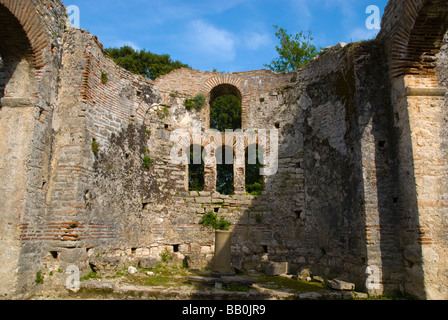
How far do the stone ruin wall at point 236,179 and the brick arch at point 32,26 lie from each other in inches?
18.8

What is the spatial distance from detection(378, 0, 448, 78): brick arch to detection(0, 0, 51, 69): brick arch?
781 centimetres

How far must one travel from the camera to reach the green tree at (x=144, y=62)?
21.9 meters

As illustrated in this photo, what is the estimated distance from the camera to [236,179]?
36.7ft

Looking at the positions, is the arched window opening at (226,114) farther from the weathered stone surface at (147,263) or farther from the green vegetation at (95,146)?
the green vegetation at (95,146)

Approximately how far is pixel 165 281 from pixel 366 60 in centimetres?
728

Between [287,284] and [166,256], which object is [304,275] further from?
[166,256]

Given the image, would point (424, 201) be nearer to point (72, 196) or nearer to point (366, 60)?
point (366, 60)

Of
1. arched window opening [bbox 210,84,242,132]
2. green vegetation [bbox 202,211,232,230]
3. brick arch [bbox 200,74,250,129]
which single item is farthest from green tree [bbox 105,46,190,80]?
green vegetation [bbox 202,211,232,230]

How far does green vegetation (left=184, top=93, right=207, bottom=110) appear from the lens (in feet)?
38.8

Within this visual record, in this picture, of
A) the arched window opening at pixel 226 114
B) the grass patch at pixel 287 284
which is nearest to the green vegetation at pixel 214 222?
the grass patch at pixel 287 284

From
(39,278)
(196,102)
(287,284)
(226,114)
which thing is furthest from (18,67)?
(226,114)

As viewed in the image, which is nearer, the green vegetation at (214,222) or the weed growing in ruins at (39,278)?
the weed growing in ruins at (39,278)

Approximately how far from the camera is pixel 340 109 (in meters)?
9.42

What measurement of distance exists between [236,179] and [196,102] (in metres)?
3.07
